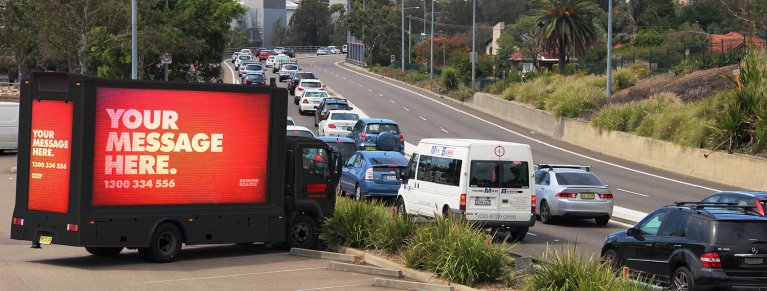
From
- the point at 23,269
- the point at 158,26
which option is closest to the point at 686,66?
the point at 158,26

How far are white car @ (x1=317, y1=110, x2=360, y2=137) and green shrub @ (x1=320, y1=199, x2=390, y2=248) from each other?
22200mm

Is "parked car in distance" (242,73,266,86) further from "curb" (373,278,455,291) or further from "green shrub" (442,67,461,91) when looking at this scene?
"curb" (373,278,455,291)

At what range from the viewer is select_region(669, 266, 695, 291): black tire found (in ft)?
46.3

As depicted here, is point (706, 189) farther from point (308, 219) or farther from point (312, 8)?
point (312, 8)

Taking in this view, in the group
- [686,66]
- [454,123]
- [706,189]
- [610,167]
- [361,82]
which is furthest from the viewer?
[361,82]

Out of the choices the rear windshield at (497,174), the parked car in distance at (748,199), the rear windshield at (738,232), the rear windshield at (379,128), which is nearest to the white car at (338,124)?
the rear windshield at (379,128)

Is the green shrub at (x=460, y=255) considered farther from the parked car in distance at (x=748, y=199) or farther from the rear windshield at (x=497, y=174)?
the parked car in distance at (x=748, y=199)

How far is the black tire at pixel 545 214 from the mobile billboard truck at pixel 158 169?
7.23 m

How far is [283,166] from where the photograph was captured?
19141 millimetres

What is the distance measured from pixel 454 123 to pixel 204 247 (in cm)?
3692

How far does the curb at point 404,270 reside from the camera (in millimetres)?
15102

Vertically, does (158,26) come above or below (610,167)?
above

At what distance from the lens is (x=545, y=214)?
2509cm

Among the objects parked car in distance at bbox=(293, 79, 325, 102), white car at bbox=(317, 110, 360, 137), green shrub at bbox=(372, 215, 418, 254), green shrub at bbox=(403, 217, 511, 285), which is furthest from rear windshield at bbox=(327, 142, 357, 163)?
parked car in distance at bbox=(293, 79, 325, 102)
